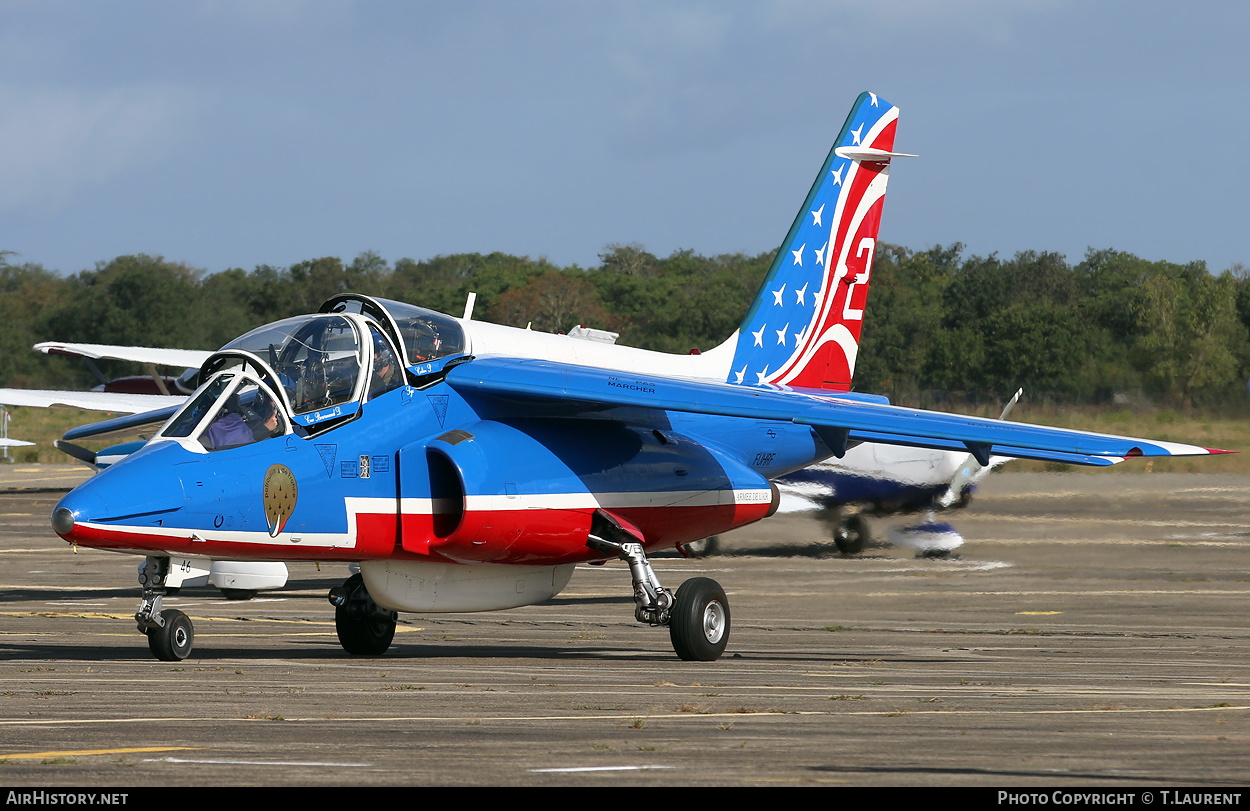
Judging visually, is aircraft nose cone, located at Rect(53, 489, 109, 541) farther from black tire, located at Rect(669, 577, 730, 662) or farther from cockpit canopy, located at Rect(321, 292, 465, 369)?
black tire, located at Rect(669, 577, 730, 662)


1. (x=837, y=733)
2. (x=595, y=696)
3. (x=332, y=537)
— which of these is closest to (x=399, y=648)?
(x=332, y=537)

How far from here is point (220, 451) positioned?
44.3 ft

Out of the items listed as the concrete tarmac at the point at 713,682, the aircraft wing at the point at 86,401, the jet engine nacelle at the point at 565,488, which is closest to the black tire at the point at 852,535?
the concrete tarmac at the point at 713,682

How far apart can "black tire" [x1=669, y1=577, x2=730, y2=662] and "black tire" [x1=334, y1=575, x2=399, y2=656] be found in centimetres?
307

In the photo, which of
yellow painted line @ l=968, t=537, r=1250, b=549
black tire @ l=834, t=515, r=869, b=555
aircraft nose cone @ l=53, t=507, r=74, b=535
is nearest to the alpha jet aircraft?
aircraft nose cone @ l=53, t=507, r=74, b=535

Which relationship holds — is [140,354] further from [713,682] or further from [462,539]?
[713,682]

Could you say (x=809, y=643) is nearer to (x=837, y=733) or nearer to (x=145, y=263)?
(x=837, y=733)

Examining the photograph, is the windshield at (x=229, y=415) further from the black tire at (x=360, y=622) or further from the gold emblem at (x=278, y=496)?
the black tire at (x=360, y=622)

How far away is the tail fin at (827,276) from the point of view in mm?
20875

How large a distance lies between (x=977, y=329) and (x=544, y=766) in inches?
2318

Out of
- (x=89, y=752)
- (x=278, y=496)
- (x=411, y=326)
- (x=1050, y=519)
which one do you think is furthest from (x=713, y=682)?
(x=1050, y=519)

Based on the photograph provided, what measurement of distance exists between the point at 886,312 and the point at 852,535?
44.2 m

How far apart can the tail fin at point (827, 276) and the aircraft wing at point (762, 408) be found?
17.1 ft

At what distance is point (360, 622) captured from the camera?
52.7ft
